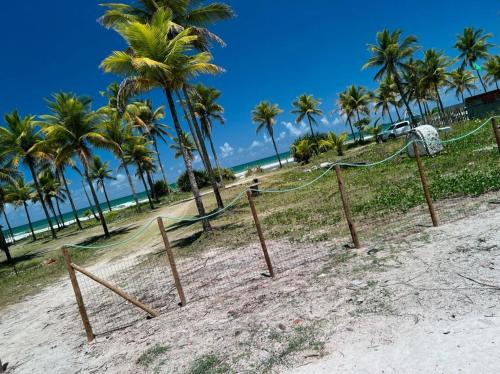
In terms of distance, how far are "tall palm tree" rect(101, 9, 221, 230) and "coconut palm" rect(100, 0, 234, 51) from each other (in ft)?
8.66

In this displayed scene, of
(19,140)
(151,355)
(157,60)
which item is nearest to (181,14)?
(157,60)

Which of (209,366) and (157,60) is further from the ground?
(157,60)

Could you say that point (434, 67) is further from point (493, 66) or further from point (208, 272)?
point (208, 272)

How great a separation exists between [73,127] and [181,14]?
418 inches

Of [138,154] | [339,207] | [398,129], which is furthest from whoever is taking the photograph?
[138,154]

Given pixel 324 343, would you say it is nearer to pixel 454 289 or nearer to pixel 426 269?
pixel 454 289

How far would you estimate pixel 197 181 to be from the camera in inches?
1858

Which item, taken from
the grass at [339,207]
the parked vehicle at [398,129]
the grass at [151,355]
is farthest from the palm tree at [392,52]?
the grass at [151,355]

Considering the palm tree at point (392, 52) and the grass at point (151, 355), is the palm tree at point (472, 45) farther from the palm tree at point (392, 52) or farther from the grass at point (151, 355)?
the grass at point (151, 355)

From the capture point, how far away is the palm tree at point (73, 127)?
2270 centimetres

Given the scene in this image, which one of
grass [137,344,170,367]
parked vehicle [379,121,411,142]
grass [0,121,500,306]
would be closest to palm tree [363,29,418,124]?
parked vehicle [379,121,411,142]

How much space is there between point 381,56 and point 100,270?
34.7 meters

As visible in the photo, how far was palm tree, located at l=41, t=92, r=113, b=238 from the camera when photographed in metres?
22.7

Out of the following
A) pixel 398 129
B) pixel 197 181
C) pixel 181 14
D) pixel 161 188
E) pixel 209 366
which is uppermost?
pixel 181 14
